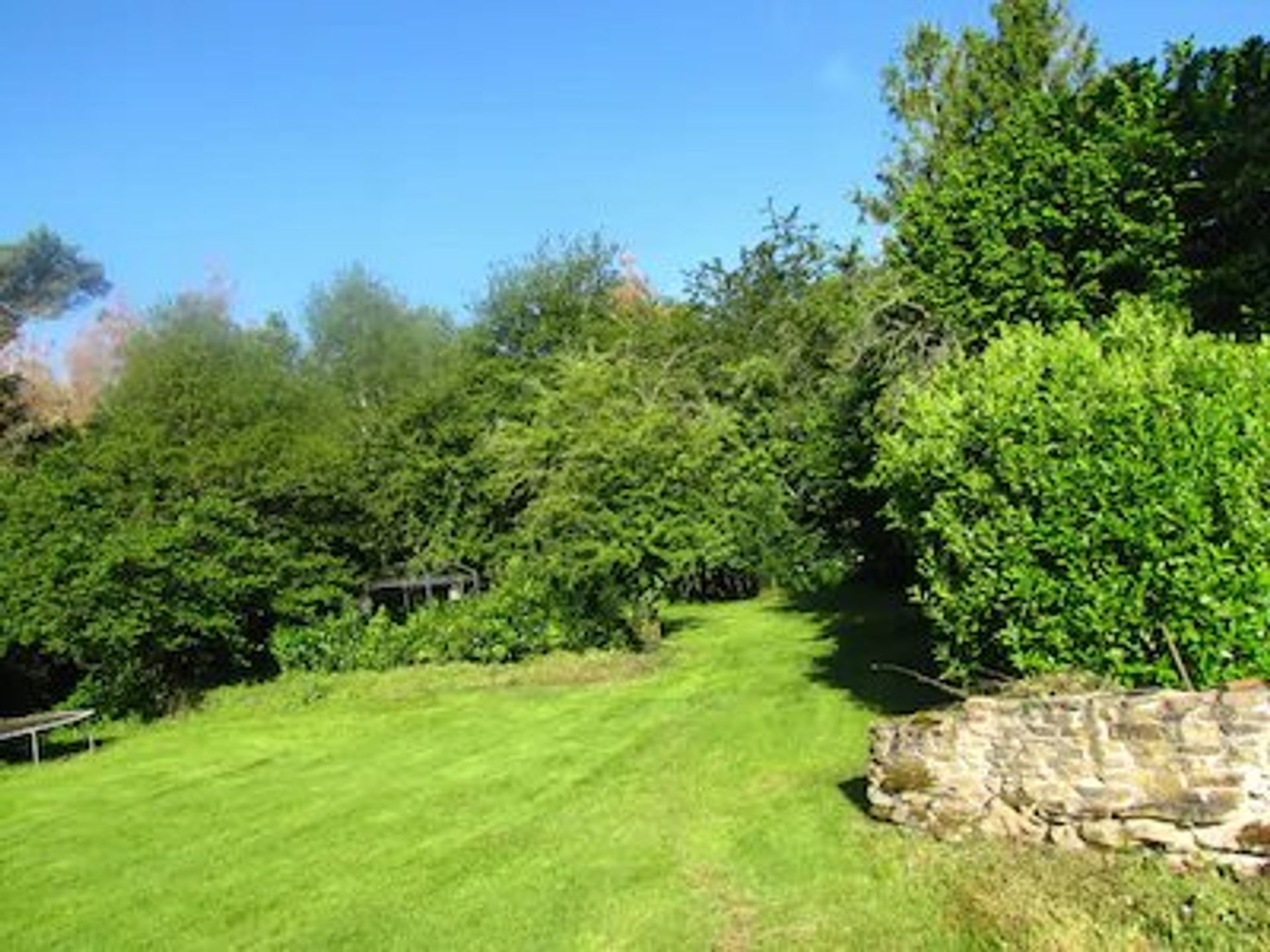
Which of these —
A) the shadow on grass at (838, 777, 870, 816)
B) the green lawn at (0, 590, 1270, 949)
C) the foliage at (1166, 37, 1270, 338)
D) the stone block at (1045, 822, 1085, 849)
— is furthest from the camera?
the foliage at (1166, 37, 1270, 338)

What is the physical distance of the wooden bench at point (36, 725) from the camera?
16.8 meters

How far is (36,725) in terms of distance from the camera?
17250 millimetres

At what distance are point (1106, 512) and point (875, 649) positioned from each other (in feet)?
30.2

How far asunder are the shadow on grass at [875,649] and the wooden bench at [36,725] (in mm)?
12495

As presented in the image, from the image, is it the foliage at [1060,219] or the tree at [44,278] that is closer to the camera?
the foliage at [1060,219]

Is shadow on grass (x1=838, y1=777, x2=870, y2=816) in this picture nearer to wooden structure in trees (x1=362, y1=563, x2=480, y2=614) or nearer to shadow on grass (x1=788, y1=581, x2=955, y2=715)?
shadow on grass (x1=788, y1=581, x2=955, y2=715)

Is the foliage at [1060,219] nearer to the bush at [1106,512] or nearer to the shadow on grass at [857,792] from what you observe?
the bush at [1106,512]

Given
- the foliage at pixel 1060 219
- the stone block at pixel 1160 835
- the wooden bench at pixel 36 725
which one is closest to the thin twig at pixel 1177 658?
the stone block at pixel 1160 835

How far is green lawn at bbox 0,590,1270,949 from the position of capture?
6.64 meters

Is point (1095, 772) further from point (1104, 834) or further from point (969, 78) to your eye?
point (969, 78)

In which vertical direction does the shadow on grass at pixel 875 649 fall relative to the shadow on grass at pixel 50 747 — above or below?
below

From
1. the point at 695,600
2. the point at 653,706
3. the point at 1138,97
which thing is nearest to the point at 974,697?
the point at 653,706

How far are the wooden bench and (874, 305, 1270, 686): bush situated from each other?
1470 centimetres

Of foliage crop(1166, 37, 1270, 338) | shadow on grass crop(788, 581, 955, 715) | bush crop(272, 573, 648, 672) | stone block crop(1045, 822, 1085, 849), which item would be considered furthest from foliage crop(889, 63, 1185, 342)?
bush crop(272, 573, 648, 672)
